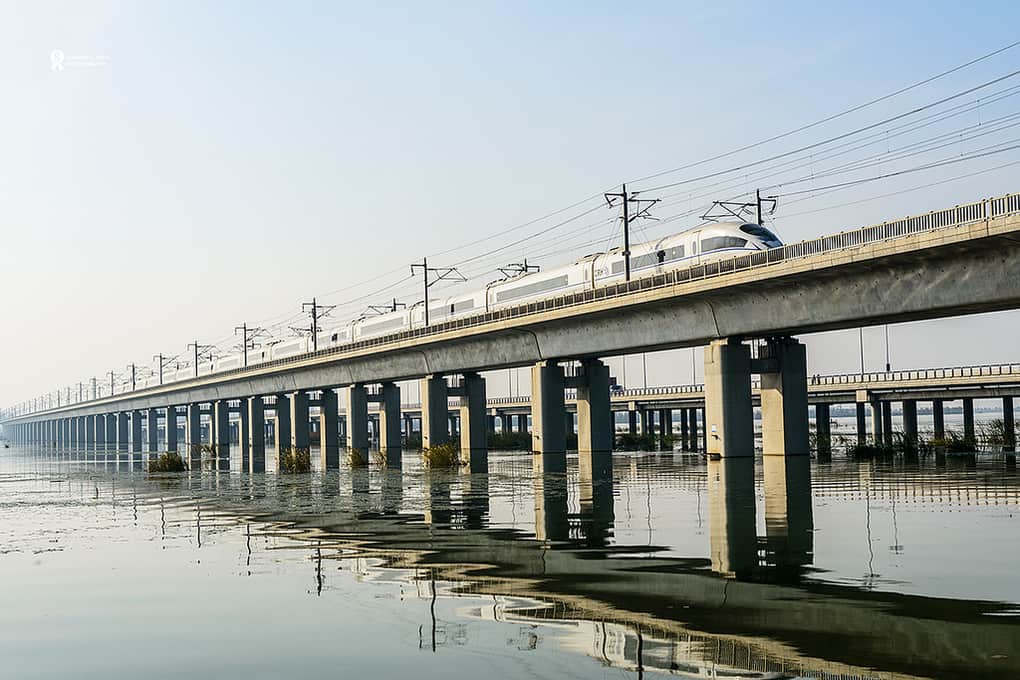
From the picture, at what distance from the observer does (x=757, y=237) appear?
57750 mm

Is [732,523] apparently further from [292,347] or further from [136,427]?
[136,427]

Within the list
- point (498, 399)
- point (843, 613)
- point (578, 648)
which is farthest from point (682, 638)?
point (498, 399)

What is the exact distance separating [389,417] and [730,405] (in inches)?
1863

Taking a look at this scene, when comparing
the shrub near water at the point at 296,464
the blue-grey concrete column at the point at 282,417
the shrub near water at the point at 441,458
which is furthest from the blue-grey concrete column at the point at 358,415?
the shrub near water at the point at 441,458

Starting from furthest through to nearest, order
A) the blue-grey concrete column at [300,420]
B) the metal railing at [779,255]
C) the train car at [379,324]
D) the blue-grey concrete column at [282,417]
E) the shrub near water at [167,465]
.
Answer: the blue-grey concrete column at [282,417]
the blue-grey concrete column at [300,420]
the train car at [379,324]
the shrub near water at [167,465]
the metal railing at [779,255]

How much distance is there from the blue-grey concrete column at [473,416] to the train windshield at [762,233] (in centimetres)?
2802

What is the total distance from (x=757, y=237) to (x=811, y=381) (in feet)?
208

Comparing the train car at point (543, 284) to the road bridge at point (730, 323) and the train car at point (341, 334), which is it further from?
the train car at point (341, 334)

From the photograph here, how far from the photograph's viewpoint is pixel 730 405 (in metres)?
53.8

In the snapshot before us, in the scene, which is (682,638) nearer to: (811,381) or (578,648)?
(578,648)

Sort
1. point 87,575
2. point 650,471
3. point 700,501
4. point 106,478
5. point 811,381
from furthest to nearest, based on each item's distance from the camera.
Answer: point 811,381 → point 106,478 → point 650,471 → point 700,501 → point 87,575

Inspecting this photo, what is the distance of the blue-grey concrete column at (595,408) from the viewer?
68562 millimetres

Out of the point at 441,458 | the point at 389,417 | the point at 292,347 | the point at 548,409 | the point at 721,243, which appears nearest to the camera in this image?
Result: the point at 441,458

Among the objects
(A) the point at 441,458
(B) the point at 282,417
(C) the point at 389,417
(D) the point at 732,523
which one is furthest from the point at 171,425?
(D) the point at 732,523
